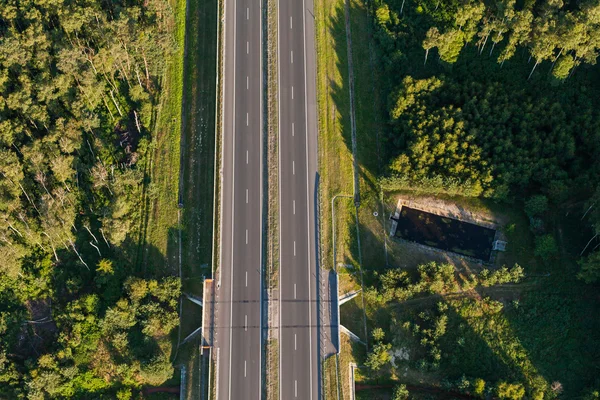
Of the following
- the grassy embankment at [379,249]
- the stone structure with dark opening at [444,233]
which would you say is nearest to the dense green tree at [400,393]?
the grassy embankment at [379,249]

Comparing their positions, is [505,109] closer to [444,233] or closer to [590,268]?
[444,233]

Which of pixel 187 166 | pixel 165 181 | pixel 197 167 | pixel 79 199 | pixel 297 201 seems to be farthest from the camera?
pixel 187 166

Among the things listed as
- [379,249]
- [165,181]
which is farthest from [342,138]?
[165,181]

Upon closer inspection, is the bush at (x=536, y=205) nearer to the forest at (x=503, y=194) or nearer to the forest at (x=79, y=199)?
the forest at (x=503, y=194)

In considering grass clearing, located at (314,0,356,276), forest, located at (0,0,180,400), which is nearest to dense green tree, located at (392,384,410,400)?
grass clearing, located at (314,0,356,276)

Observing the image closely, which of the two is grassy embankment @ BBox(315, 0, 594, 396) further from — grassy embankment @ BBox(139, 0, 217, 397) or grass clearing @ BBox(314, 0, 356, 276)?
grassy embankment @ BBox(139, 0, 217, 397)

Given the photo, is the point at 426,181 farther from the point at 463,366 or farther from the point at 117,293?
the point at 117,293
